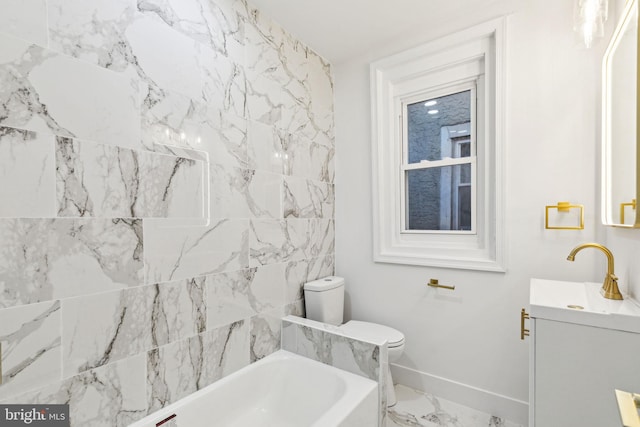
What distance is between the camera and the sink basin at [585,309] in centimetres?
101

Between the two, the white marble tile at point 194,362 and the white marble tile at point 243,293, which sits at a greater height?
the white marble tile at point 243,293

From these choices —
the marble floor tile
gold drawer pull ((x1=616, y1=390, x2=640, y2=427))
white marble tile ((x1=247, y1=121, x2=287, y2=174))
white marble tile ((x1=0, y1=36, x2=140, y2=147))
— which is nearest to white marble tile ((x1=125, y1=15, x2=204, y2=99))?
white marble tile ((x1=0, y1=36, x2=140, y2=147))

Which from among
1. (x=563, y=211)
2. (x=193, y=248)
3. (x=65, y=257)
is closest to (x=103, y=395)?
(x=65, y=257)

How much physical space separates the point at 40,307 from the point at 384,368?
5.11ft

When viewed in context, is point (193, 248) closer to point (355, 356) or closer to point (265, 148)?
point (265, 148)

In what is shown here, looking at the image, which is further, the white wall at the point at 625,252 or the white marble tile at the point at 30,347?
the white wall at the point at 625,252

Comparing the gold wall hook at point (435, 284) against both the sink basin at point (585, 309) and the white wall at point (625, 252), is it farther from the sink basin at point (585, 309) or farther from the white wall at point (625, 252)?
the white wall at point (625, 252)

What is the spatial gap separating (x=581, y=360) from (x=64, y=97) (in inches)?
83.2

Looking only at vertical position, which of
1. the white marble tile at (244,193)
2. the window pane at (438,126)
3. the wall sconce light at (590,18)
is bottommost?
the white marble tile at (244,193)

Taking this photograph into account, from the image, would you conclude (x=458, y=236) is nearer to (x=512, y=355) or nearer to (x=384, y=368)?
(x=512, y=355)

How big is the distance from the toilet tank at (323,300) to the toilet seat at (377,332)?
0.14 m

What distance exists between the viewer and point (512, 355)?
5.95ft

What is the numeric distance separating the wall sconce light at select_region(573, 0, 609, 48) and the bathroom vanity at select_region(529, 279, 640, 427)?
3.84 feet

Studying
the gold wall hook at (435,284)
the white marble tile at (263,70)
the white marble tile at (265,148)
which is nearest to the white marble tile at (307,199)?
the white marble tile at (265,148)
